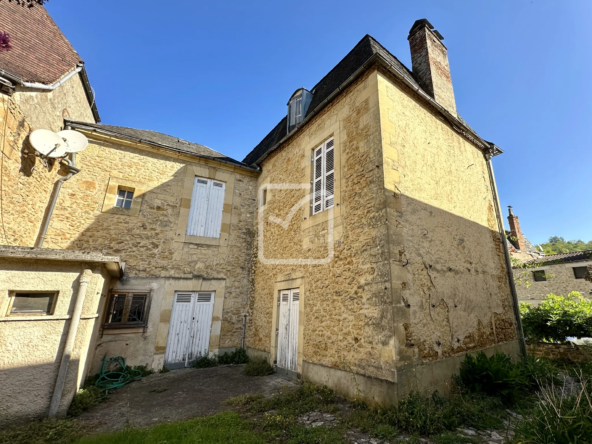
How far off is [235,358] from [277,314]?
188 centimetres

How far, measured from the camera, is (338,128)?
19.9 feet

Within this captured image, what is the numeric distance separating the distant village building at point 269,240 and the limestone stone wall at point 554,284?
11.7 metres

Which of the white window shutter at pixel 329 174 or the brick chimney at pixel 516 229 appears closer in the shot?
the white window shutter at pixel 329 174

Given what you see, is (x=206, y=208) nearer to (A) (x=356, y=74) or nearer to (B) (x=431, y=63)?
(A) (x=356, y=74)

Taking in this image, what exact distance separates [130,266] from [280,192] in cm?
432

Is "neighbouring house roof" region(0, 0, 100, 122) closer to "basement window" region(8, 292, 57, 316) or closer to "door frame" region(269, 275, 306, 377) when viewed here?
"basement window" region(8, 292, 57, 316)

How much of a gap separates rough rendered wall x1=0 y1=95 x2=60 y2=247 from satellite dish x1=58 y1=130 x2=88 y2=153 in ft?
2.09

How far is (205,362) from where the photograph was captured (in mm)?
6926

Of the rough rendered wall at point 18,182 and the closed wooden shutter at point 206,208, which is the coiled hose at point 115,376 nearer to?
the rough rendered wall at point 18,182

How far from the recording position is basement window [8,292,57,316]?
3635 mm

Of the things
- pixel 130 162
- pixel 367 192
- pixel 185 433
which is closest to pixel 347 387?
pixel 185 433

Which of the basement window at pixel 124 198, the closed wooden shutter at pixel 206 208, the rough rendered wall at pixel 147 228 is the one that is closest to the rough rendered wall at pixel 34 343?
the rough rendered wall at pixel 147 228

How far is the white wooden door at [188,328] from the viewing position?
22.3 ft

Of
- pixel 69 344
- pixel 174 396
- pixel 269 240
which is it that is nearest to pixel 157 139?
pixel 269 240
